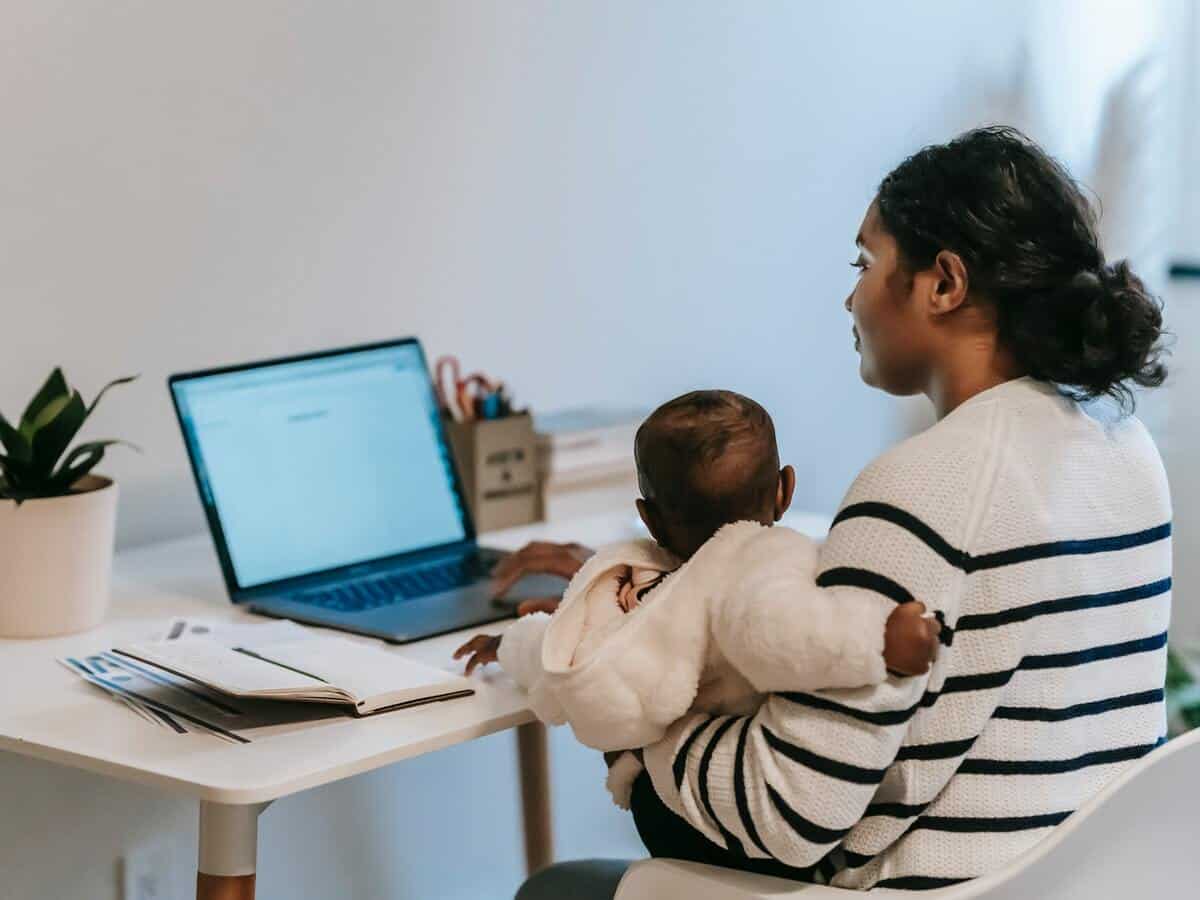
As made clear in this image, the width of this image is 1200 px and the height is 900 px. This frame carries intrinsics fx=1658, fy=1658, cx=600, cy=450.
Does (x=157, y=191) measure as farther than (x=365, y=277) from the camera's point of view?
No

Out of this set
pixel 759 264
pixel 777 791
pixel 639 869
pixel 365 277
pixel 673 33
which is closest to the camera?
pixel 777 791

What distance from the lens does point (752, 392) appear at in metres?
2.75

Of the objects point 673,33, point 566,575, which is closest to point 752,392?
point 673,33

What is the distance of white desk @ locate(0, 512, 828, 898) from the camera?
1.25 metres

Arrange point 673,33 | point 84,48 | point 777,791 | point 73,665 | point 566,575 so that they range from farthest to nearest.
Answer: point 673,33 → point 84,48 → point 566,575 → point 73,665 → point 777,791

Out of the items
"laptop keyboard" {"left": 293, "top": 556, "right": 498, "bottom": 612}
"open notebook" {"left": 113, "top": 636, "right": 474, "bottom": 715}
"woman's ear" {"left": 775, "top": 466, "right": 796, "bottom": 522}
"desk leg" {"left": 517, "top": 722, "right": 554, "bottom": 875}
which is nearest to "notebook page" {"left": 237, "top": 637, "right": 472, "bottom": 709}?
"open notebook" {"left": 113, "top": 636, "right": 474, "bottom": 715}

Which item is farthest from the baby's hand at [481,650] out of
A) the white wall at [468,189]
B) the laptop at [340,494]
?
the white wall at [468,189]

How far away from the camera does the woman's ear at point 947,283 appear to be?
1.28 meters

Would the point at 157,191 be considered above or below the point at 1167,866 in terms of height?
above

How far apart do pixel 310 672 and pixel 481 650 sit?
161mm

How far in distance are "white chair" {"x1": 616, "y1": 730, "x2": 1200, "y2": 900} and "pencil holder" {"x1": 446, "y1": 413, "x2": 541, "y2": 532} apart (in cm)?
86

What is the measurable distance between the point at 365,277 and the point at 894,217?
1019mm

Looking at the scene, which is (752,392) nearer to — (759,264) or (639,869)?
(759,264)

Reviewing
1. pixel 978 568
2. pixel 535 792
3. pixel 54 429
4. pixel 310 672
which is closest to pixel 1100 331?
pixel 978 568
